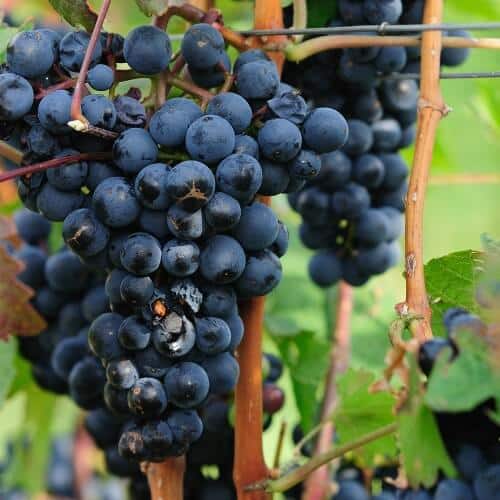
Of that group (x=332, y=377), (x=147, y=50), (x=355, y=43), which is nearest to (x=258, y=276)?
(x=147, y=50)

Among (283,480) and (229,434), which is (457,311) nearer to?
(283,480)

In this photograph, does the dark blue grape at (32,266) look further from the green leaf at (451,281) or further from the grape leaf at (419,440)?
the grape leaf at (419,440)

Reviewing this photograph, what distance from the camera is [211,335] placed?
101 cm

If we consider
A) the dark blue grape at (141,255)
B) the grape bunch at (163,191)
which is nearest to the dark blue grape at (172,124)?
→ the grape bunch at (163,191)

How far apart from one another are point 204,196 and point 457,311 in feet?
0.91

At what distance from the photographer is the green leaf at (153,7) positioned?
1075 mm

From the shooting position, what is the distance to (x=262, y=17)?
46.9 inches

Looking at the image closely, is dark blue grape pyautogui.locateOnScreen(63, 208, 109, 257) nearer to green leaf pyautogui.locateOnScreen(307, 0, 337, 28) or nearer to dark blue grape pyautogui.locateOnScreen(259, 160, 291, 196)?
dark blue grape pyautogui.locateOnScreen(259, 160, 291, 196)

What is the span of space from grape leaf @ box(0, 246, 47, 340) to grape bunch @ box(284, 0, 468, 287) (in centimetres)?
45

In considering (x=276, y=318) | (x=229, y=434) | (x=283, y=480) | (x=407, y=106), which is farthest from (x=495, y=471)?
(x=276, y=318)

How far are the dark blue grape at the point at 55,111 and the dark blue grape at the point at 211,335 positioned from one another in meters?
0.25

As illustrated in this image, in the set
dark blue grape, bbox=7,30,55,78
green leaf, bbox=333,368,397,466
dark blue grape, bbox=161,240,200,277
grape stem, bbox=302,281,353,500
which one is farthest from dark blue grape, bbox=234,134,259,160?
grape stem, bbox=302,281,353,500

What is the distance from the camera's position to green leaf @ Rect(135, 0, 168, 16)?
108cm

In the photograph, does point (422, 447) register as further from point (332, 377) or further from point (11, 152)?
point (332, 377)
